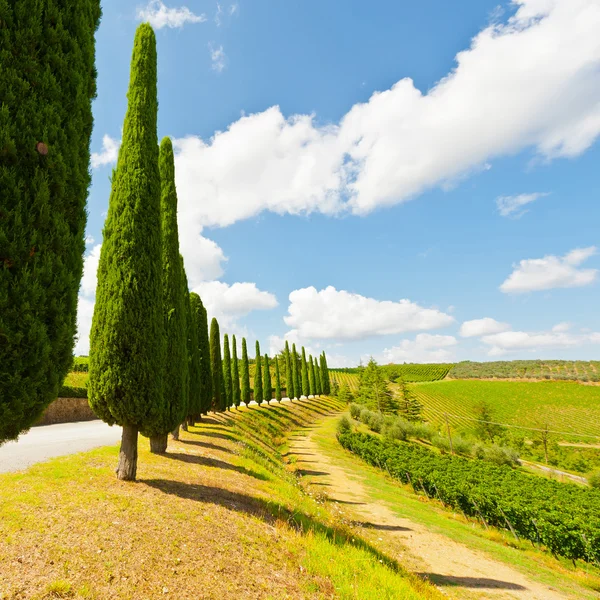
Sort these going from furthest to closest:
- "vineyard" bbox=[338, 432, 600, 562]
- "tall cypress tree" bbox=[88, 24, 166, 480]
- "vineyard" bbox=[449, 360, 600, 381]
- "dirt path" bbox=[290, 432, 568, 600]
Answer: "vineyard" bbox=[449, 360, 600, 381], "vineyard" bbox=[338, 432, 600, 562], "dirt path" bbox=[290, 432, 568, 600], "tall cypress tree" bbox=[88, 24, 166, 480]

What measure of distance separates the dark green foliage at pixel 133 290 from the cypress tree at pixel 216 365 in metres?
17.4

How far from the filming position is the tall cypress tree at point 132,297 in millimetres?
8641

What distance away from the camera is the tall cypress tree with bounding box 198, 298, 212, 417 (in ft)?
71.2

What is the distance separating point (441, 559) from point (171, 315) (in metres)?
13.1

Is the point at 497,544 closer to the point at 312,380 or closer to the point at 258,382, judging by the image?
the point at 258,382

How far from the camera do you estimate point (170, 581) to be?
4844 mm

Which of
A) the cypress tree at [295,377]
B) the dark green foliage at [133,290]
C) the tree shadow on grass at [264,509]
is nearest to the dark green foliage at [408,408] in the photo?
the cypress tree at [295,377]

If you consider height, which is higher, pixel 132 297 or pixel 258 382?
pixel 132 297

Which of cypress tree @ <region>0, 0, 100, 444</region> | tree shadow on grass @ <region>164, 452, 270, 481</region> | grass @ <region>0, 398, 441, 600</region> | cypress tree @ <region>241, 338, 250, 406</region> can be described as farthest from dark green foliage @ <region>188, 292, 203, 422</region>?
cypress tree @ <region>241, 338, 250, 406</region>

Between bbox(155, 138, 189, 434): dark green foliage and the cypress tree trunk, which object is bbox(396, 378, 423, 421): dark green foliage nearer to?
bbox(155, 138, 189, 434): dark green foliage

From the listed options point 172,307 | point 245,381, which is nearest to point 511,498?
point 172,307

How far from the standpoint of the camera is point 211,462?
12.1 meters

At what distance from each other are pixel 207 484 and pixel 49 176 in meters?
8.46

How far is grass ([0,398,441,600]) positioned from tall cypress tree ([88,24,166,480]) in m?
1.69
